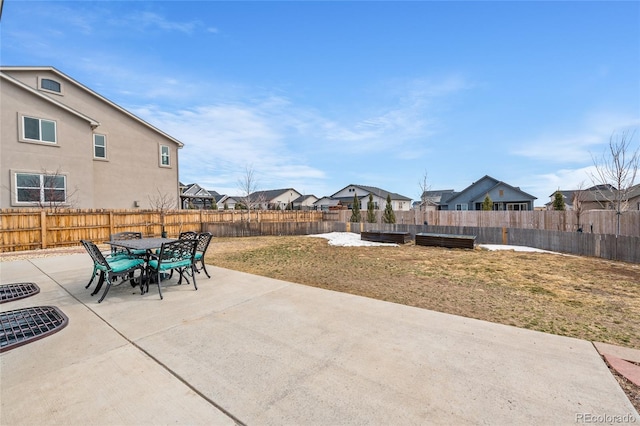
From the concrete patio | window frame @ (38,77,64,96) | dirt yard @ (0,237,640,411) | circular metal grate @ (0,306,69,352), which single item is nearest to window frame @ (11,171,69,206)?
dirt yard @ (0,237,640,411)

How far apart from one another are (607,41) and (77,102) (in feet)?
76.8

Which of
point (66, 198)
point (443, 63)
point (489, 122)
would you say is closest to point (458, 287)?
point (443, 63)

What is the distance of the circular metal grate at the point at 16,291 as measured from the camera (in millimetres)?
4820

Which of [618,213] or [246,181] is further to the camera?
[246,181]

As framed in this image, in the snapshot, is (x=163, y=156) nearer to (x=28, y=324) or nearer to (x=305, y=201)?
(x=28, y=324)

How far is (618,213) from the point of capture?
11.1m

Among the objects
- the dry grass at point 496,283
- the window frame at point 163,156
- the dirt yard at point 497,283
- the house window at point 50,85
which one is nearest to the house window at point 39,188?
the dirt yard at point 497,283

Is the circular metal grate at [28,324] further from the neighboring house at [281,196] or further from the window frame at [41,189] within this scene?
the neighboring house at [281,196]

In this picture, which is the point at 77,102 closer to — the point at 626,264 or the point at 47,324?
the point at 47,324

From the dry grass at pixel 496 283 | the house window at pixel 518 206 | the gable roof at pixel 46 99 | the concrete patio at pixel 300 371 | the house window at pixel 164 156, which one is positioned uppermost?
the gable roof at pixel 46 99

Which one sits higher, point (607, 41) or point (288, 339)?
point (607, 41)

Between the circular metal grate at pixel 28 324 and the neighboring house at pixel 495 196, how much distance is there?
33.5 m

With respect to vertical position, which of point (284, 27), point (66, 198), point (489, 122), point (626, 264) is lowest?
point (626, 264)

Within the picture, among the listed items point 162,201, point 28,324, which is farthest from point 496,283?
point 162,201
